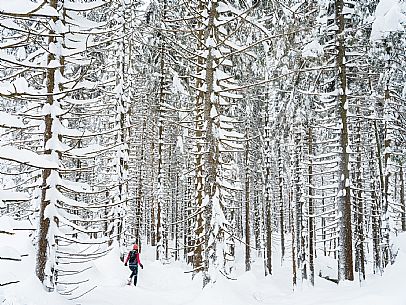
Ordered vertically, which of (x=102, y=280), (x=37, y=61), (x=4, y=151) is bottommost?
(x=102, y=280)

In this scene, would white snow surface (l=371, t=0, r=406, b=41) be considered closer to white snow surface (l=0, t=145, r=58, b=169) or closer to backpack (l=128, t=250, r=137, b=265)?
white snow surface (l=0, t=145, r=58, b=169)

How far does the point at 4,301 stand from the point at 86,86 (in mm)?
4126

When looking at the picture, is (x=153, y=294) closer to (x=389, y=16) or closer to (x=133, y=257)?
(x=133, y=257)

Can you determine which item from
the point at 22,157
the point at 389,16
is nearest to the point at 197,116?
the point at 389,16

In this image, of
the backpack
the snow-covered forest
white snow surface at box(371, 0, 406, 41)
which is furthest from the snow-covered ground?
white snow surface at box(371, 0, 406, 41)

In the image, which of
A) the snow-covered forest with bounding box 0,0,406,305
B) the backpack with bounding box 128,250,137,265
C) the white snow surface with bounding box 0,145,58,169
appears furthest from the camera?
the backpack with bounding box 128,250,137,265

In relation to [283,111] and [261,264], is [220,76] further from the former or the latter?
[261,264]

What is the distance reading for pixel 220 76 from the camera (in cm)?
1069

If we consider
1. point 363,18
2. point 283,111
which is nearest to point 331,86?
point 363,18

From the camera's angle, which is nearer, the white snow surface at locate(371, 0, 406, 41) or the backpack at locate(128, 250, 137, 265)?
the white snow surface at locate(371, 0, 406, 41)

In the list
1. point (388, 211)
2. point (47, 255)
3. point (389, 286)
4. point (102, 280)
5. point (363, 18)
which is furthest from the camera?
point (388, 211)

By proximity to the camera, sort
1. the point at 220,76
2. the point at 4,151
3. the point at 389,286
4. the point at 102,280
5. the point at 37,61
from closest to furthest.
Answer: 1. the point at 4,151
2. the point at 389,286
3. the point at 37,61
4. the point at 220,76
5. the point at 102,280

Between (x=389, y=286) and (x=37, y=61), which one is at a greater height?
(x=37, y=61)

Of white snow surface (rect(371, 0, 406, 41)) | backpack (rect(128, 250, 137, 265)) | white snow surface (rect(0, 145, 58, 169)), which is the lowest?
backpack (rect(128, 250, 137, 265))
